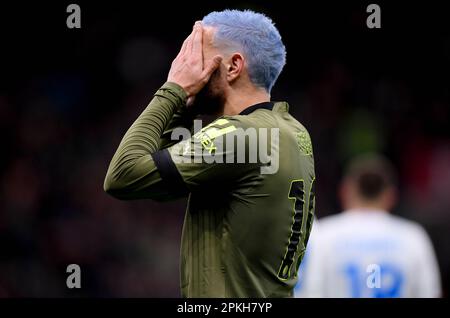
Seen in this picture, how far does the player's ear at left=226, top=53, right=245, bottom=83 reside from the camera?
11.7ft

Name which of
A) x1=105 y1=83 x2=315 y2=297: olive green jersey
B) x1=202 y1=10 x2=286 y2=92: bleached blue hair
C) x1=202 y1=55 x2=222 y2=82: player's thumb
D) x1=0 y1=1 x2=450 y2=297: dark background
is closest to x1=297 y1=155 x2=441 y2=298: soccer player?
x1=105 y1=83 x2=315 y2=297: olive green jersey

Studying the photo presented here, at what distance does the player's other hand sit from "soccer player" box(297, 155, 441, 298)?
7.99 ft

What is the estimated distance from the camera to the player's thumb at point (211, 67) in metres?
3.56

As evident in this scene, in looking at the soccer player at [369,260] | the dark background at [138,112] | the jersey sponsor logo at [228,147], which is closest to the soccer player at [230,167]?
the jersey sponsor logo at [228,147]

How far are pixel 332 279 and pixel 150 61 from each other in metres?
5.75

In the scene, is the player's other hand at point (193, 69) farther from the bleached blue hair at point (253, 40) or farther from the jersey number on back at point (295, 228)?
the jersey number on back at point (295, 228)

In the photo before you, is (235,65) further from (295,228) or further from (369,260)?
(369,260)

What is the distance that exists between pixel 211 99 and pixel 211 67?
151mm

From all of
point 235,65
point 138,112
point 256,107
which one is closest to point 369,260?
point 256,107

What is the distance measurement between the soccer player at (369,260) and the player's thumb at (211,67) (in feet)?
7.96

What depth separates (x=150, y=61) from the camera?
Result: 35.4ft

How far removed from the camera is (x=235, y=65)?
141 inches

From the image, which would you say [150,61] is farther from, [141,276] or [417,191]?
[417,191]

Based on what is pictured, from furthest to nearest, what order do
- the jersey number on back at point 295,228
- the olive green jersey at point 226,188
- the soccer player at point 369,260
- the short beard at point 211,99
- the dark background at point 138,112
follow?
the dark background at point 138,112, the soccer player at point 369,260, the short beard at point 211,99, the jersey number on back at point 295,228, the olive green jersey at point 226,188
